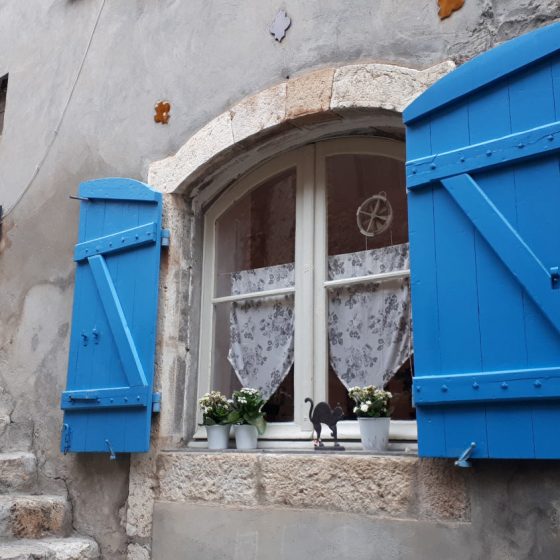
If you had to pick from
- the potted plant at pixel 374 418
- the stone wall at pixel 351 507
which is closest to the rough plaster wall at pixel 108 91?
the stone wall at pixel 351 507

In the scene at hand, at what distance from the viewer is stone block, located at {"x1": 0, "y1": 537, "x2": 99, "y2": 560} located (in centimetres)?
279

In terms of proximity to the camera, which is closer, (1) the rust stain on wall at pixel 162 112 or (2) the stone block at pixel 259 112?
(2) the stone block at pixel 259 112

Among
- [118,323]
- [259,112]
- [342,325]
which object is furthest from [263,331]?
[259,112]

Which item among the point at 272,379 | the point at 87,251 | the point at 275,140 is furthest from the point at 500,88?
the point at 87,251

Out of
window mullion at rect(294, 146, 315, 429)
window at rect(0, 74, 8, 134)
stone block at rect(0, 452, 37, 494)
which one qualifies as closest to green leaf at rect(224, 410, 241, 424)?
window mullion at rect(294, 146, 315, 429)

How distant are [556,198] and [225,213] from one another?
5.82 feet

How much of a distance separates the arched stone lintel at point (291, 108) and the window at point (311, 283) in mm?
239

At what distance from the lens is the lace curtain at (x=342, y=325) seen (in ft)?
9.17

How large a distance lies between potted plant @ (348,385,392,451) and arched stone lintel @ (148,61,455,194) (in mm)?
1106

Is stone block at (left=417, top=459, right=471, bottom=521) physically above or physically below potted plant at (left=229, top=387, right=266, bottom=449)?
below

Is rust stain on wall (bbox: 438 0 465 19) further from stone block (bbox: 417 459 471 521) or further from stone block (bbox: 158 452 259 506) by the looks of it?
stone block (bbox: 158 452 259 506)

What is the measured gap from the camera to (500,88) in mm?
2320

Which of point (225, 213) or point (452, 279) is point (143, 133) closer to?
point (225, 213)

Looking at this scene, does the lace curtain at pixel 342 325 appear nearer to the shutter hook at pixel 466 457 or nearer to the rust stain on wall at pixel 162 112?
the shutter hook at pixel 466 457
